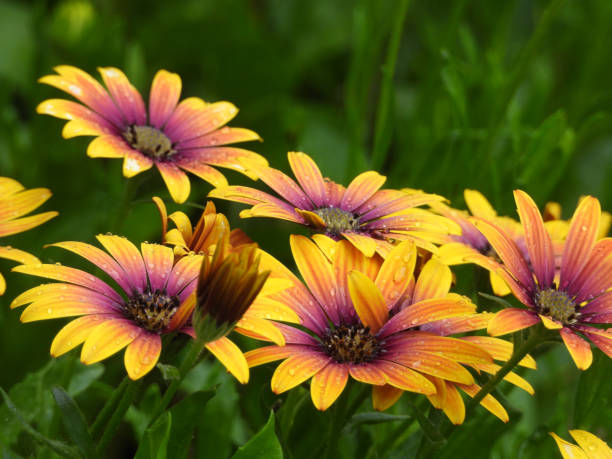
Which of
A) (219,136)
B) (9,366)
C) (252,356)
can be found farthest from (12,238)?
(252,356)

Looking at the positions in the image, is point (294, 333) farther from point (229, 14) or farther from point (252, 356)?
point (229, 14)

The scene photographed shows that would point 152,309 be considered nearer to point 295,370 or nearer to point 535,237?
point 295,370

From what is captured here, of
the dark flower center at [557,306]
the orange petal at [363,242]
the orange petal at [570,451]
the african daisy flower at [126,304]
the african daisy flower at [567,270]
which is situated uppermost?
the african daisy flower at [567,270]

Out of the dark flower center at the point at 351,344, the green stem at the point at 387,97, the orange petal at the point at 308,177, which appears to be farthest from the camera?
the green stem at the point at 387,97

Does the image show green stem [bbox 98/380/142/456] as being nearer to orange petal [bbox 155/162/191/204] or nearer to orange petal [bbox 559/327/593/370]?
orange petal [bbox 155/162/191/204]

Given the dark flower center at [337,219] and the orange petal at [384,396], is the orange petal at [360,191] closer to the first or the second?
the dark flower center at [337,219]

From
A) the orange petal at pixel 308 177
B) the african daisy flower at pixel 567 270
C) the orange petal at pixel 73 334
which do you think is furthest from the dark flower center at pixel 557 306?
the orange petal at pixel 73 334
